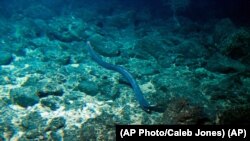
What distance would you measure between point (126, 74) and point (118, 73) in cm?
73

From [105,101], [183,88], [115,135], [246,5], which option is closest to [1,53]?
[105,101]

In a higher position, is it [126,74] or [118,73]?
[118,73]

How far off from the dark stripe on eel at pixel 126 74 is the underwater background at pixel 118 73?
0.10 meters

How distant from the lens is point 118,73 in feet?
31.6

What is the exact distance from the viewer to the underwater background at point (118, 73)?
6715 millimetres

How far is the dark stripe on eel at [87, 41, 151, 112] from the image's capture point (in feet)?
24.9

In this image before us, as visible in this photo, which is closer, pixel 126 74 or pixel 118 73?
pixel 126 74

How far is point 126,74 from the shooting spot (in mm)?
8984

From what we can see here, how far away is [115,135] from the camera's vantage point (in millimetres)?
6355

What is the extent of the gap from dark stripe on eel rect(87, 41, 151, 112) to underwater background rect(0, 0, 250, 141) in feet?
0.34

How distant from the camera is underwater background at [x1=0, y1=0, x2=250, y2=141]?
6.71 metres

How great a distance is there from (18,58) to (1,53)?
697 mm

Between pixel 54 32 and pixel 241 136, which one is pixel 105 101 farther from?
pixel 54 32

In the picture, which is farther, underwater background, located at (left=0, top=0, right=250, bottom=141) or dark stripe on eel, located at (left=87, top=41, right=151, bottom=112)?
dark stripe on eel, located at (left=87, top=41, right=151, bottom=112)
